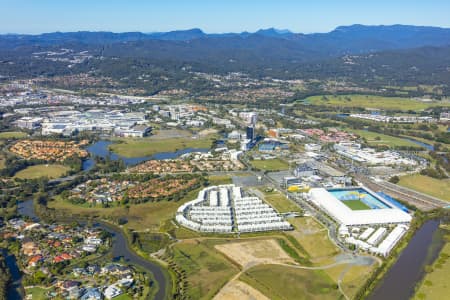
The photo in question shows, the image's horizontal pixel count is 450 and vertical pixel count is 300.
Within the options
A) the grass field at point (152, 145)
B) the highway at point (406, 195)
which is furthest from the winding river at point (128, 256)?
the highway at point (406, 195)

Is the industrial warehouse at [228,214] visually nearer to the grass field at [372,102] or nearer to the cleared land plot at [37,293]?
the cleared land plot at [37,293]


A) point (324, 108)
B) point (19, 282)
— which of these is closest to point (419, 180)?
point (19, 282)

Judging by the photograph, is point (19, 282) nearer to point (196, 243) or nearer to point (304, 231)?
point (196, 243)

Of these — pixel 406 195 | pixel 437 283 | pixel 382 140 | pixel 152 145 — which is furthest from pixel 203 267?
pixel 382 140

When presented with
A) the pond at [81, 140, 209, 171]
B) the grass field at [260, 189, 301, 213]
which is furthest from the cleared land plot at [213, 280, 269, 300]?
the pond at [81, 140, 209, 171]

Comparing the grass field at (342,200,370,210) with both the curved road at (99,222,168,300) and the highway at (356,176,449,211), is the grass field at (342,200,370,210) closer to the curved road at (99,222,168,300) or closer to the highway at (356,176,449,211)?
the highway at (356,176,449,211)

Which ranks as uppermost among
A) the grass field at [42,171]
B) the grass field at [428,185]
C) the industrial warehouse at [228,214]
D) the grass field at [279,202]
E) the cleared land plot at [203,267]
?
the industrial warehouse at [228,214]

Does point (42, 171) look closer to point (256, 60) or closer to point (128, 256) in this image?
point (128, 256)
